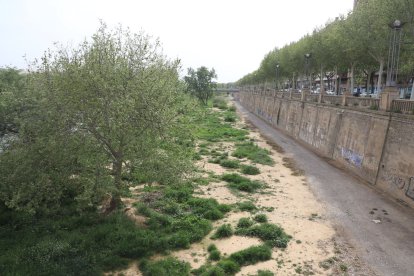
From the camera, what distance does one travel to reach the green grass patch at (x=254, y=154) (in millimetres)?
34991

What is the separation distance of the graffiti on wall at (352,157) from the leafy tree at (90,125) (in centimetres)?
1904

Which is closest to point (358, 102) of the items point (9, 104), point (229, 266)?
point (229, 266)

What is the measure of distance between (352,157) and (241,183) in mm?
12023

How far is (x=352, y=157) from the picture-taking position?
3225 centimetres

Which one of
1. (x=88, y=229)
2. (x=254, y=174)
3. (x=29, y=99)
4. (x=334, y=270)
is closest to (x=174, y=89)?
(x=29, y=99)

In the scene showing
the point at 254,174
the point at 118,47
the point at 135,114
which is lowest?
the point at 254,174

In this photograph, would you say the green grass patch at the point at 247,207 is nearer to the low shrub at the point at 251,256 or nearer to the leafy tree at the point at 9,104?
the low shrub at the point at 251,256

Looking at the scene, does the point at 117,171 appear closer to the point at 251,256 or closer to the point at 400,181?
the point at 251,256

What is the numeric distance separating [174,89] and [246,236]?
7.86 m

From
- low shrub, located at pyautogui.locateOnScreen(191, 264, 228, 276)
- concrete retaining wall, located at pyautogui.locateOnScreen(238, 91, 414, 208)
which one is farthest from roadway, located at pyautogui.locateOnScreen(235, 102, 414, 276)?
low shrub, located at pyautogui.locateOnScreen(191, 264, 228, 276)

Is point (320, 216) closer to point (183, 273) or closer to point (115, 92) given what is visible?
point (183, 273)

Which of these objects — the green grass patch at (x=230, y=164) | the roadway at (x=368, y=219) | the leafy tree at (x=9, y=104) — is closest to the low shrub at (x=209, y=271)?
the roadway at (x=368, y=219)

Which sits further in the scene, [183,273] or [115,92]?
[115,92]

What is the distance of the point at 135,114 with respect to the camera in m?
16.0
